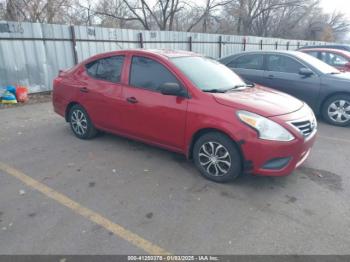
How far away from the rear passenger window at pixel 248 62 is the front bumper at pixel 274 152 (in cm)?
421

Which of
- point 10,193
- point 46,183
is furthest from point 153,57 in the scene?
point 10,193

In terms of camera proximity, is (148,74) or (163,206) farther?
(148,74)

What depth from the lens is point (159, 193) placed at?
3.30 m

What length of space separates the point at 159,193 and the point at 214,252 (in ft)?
3.60

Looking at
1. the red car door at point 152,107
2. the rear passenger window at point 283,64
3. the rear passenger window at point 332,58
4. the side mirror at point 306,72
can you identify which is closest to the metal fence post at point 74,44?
the red car door at point 152,107

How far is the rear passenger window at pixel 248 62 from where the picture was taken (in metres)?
7.14

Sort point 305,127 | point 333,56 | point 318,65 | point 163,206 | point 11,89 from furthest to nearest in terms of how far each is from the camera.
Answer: point 333,56
point 11,89
point 318,65
point 305,127
point 163,206

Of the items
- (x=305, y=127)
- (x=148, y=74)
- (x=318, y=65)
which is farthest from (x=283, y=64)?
(x=148, y=74)

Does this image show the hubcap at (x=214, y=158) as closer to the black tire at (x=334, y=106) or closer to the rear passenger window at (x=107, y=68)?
the rear passenger window at (x=107, y=68)

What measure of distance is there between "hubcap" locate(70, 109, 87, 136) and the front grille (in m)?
3.48

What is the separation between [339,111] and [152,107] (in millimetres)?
4613

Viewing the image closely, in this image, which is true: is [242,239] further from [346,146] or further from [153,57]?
[346,146]

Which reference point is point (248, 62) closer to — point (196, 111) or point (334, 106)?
point (334, 106)

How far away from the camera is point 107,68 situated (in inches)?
178
